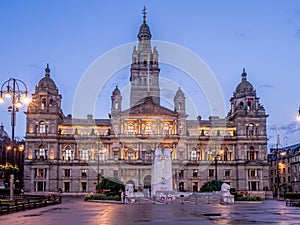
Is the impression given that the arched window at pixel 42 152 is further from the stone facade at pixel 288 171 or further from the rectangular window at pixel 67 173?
the stone facade at pixel 288 171

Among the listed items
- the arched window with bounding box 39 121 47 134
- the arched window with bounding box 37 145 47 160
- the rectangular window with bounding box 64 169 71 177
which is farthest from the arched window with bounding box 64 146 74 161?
the arched window with bounding box 39 121 47 134

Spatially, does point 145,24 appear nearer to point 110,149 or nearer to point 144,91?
point 144,91

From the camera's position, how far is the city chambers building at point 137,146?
110 metres

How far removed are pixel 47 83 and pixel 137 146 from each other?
1088 inches

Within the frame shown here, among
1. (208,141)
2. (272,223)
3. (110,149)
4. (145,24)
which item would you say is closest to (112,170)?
(110,149)

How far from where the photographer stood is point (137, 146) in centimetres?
11175

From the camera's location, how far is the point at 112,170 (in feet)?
362

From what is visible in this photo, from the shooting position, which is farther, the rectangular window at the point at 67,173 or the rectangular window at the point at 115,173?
the rectangular window at the point at 67,173

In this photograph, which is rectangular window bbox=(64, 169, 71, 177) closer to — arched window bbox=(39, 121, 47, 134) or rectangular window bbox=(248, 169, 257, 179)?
arched window bbox=(39, 121, 47, 134)

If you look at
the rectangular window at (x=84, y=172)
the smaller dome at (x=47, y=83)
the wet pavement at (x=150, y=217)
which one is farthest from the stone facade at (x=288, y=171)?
the wet pavement at (x=150, y=217)

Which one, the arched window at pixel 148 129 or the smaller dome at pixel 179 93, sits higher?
the smaller dome at pixel 179 93

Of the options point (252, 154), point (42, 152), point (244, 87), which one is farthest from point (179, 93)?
point (42, 152)

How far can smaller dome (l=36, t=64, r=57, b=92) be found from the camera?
113 m

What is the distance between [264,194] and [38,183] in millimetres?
53614
